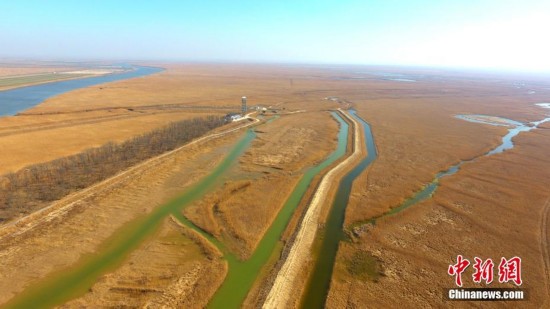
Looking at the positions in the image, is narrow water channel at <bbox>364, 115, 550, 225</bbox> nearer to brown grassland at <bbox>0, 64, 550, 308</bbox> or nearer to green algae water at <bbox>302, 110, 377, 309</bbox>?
brown grassland at <bbox>0, 64, 550, 308</bbox>

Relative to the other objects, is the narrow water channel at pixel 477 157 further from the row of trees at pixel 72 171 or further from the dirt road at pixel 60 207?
the row of trees at pixel 72 171

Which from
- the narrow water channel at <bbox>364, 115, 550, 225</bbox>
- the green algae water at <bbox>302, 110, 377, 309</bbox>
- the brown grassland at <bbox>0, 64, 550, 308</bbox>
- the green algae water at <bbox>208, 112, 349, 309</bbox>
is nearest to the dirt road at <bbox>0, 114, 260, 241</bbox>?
the brown grassland at <bbox>0, 64, 550, 308</bbox>

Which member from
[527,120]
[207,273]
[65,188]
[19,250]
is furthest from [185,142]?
[527,120]

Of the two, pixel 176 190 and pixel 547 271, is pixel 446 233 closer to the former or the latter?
pixel 547 271

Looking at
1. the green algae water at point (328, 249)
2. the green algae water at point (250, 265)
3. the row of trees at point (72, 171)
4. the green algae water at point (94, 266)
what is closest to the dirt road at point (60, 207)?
the row of trees at point (72, 171)

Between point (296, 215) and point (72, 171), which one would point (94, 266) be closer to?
point (296, 215)

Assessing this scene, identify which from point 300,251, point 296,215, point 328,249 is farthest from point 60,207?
point 328,249
